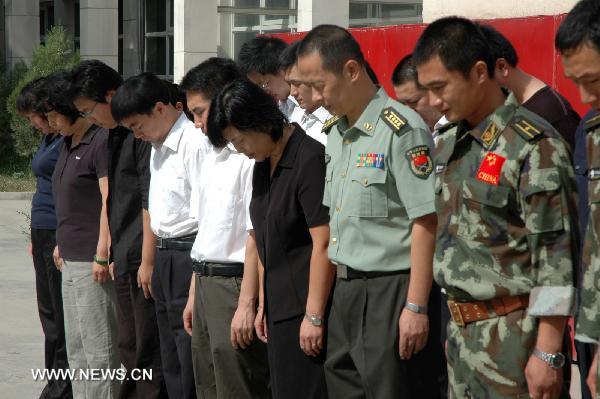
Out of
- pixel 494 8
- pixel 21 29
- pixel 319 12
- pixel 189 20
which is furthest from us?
pixel 21 29

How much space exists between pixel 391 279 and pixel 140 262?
6.74 ft

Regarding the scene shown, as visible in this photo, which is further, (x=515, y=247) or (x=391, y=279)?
(x=391, y=279)

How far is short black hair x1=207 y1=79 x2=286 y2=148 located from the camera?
3.91m

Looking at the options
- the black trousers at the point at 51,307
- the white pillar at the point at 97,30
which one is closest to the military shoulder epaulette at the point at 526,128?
the black trousers at the point at 51,307

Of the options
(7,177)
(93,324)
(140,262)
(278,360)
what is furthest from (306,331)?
(7,177)

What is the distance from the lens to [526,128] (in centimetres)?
282

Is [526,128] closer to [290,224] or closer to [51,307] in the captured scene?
[290,224]

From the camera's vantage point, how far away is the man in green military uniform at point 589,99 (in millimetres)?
2666

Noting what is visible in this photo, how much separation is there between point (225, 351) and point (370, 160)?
3.95 ft

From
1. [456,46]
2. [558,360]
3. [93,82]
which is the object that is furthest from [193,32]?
[558,360]

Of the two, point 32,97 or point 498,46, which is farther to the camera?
point 32,97

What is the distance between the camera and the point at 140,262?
5.23 metres

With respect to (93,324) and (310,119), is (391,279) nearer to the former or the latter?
(310,119)

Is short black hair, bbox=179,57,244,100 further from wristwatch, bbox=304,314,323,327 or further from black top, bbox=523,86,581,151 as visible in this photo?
black top, bbox=523,86,581,151
